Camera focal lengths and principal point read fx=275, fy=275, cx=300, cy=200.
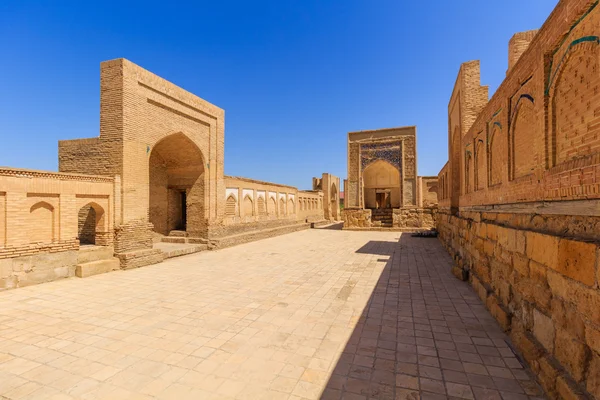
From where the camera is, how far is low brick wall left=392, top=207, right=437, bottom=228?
1777 cm

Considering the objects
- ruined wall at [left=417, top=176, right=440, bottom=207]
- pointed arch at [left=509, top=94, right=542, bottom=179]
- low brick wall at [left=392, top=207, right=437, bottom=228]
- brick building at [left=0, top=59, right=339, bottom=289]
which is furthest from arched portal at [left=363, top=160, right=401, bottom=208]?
pointed arch at [left=509, top=94, right=542, bottom=179]

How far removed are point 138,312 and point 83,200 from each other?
4.22 m

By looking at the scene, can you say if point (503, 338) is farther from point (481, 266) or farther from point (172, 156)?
point (172, 156)

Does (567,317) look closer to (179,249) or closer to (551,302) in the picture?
(551,302)

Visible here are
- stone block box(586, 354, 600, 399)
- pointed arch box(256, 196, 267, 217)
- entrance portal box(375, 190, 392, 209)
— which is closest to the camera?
stone block box(586, 354, 600, 399)

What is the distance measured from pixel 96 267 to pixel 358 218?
49.3ft

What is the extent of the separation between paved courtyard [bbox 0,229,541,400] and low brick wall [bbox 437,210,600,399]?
267 millimetres

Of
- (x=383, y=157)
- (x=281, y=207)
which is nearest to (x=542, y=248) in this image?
(x=281, y=207)

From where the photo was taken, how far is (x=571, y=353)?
2191 millimetres

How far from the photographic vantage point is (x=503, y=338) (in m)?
3.39

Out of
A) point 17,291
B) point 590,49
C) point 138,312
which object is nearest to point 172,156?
point 17,291

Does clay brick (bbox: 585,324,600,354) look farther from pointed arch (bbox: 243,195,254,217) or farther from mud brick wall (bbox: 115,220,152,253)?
pointed arch (bbox: 243,195,254,217)

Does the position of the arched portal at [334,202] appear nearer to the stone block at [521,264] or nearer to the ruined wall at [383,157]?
the ruined wall at [383,157]

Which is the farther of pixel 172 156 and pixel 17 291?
pixel 172 156
